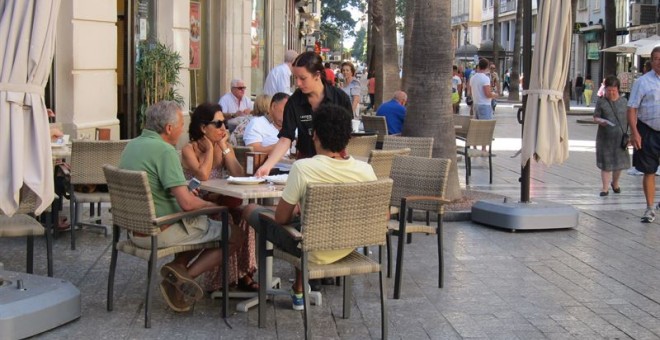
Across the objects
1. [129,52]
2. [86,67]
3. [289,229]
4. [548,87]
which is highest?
[129,52]

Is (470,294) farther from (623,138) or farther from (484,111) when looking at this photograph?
(484,111)

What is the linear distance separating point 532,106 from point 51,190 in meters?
5.41

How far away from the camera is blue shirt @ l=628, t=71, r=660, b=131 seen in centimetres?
1066

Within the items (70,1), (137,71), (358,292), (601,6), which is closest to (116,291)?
(358,292)

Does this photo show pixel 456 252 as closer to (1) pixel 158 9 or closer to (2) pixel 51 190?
(2) pixel 51 190

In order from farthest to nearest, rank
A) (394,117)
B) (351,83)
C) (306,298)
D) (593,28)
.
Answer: (593,28) → (351,83) → (394,117) → (306,298)

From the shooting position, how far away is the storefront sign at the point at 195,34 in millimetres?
19141

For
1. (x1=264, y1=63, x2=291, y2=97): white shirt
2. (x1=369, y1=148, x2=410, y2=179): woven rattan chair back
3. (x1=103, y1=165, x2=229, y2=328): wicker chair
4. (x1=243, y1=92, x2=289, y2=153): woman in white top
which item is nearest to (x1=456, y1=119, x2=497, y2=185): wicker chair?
(x1=264, y1=63, x2=291, y2=97): white shirt

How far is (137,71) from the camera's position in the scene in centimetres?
1558

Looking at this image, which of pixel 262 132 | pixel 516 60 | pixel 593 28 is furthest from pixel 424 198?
pixel 593 28

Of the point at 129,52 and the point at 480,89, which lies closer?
the point at 129,52

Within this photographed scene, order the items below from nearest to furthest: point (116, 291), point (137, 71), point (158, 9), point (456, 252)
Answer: point (116, 291) < point (456, 252) < point (137, 71) < point (158, 9)

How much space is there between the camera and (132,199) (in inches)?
238

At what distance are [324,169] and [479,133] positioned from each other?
894cm
